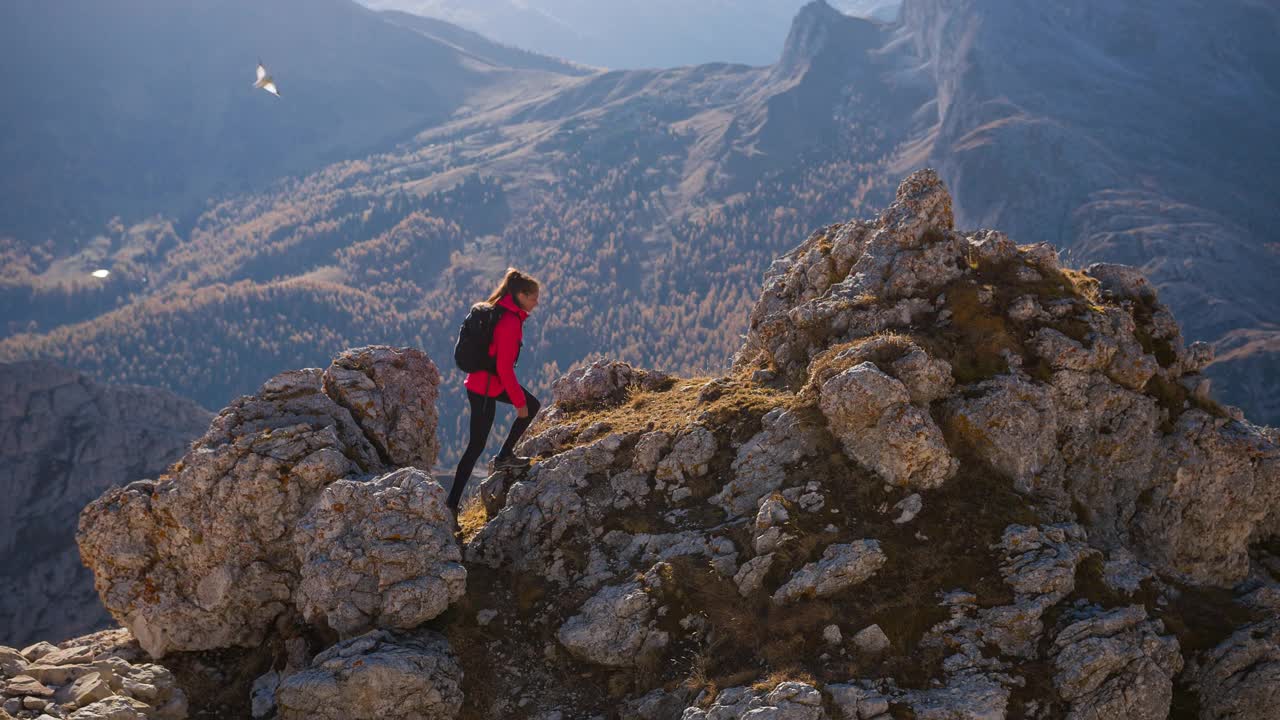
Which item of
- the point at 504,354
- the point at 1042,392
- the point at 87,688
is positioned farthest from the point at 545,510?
the point at 1042,392

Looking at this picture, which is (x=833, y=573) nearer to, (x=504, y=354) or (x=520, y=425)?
(x=504, y=354)

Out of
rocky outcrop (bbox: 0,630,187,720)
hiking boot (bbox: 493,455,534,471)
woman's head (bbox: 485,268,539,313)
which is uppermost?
woman's head (bbox: 485,268,539,313)

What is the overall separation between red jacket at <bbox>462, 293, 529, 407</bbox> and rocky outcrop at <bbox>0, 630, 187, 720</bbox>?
7.59 meters

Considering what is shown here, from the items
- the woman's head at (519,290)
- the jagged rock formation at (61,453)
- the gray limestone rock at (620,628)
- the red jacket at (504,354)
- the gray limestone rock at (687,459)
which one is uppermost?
the woman's head at (519,290)

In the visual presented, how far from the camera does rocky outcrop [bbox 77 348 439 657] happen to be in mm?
17000

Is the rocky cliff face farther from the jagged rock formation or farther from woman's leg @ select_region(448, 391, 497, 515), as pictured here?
the jagged rock formation

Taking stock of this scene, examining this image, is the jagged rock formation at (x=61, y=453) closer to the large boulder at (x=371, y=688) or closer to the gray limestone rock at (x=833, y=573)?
the large boulder at (x=371, y=688)

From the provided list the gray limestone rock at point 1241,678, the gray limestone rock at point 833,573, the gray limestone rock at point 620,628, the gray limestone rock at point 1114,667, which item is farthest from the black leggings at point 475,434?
the gray limestone rock at point 1241,678

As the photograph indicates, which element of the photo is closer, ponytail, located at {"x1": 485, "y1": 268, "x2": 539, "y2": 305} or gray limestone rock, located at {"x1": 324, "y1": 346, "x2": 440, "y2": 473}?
ponytail, located at {"x1": 485, "y1": 268, "x2": 539, "y2": 305}

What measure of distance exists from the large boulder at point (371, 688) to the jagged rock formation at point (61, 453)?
4663 inches

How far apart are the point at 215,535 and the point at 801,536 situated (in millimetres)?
11378

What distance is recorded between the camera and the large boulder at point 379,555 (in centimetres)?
1525

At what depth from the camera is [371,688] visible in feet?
45.2

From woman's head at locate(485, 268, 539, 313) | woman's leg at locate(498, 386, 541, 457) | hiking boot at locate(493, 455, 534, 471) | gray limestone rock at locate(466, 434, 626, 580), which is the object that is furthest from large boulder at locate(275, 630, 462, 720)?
woman's head at locate(485, 268, 539, 313)
